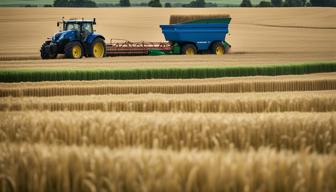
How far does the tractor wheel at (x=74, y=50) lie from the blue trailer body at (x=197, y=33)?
6393 millimetres

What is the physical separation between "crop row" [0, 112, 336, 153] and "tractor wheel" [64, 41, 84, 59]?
2186 centimetres

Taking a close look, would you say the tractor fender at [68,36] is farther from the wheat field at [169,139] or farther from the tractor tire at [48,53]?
the wheat field at [169,139]

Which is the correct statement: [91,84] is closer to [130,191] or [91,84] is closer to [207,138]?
[207,138]

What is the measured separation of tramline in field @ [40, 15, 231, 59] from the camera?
33688 mm

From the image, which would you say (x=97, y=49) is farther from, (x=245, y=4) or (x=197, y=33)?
(x=245, y=4)

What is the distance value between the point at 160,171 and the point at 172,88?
13624 millimetres

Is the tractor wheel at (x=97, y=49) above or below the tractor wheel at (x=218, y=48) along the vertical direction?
above

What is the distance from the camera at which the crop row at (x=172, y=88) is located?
1983 centimetres

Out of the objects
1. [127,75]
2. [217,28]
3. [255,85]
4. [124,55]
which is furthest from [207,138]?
[217,28]

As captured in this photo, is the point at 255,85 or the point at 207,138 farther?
the point at 255,85

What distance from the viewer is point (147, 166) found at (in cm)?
723

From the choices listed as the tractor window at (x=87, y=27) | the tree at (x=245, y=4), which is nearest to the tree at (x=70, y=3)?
the tree at (x=245, y=4)

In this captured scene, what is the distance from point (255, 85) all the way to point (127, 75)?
247 inches

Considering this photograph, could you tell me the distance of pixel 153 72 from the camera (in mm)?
26078
